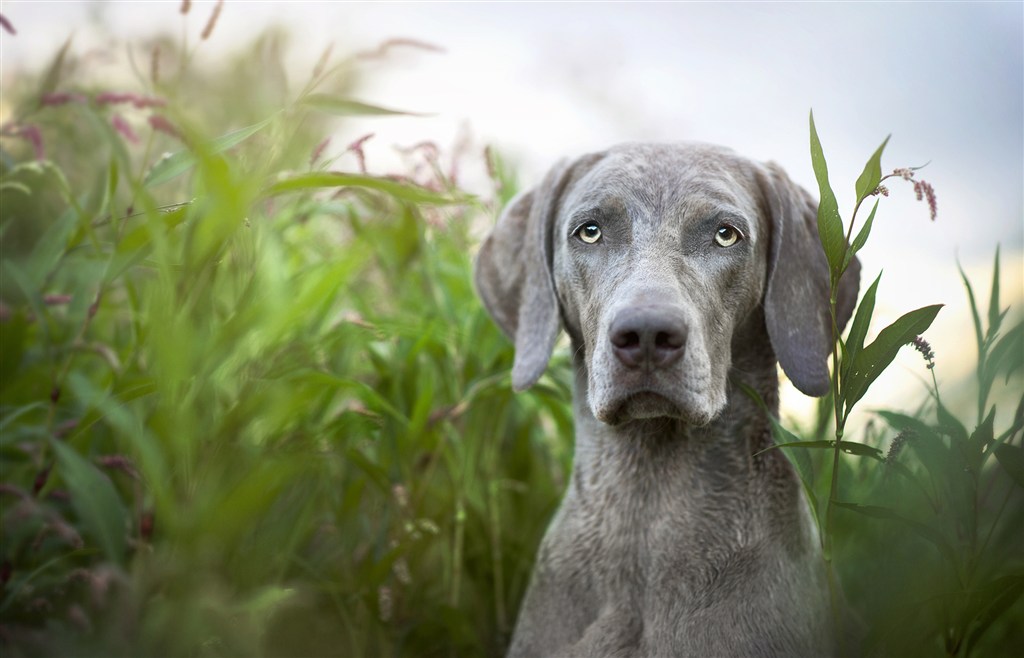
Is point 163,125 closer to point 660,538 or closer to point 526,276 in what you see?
point 526,276

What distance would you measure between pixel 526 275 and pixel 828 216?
1.00 metres

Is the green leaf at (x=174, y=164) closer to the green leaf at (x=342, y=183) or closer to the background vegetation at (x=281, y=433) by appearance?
the background vegetation at (x=281, y=433)

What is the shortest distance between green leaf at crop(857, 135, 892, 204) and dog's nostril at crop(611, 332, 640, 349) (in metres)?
A: 0.56

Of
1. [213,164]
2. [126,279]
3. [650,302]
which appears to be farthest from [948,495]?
[126,279]

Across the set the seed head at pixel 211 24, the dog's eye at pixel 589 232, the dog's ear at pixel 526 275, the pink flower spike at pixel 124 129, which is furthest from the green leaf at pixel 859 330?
the pink flower spike at pixel 124 129

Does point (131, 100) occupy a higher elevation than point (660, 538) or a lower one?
higher

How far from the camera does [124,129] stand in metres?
2.51

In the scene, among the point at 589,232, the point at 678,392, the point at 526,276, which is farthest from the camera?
the point at 526,276

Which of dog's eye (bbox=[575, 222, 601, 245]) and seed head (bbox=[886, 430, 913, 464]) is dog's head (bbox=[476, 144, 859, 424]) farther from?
seed head (bbox=[886, 430, 913, 464])

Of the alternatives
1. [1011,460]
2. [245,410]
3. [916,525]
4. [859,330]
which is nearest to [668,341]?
[859,330]

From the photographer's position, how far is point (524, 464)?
345 centimetres

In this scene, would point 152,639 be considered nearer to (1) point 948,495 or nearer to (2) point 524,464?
(2) point 524,464

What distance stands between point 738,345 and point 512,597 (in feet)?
4.30

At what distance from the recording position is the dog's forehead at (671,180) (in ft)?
7.59
